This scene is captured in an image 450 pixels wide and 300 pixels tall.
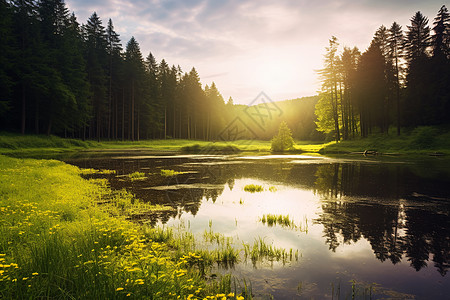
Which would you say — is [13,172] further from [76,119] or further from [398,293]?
[76,119]

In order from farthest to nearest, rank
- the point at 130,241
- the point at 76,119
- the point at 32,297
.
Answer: the point at 76,119
the point at 130,241
the point at 32,297

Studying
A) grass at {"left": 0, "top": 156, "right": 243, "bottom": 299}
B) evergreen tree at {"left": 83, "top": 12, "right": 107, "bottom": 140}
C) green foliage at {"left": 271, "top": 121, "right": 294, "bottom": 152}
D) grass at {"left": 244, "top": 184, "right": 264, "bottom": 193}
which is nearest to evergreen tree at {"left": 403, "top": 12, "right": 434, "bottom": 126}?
green foliage at {"left": 271, "top": 121, "right": 294, "bottom": 152}

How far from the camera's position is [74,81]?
4156 cm

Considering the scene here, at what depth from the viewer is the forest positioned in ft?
119

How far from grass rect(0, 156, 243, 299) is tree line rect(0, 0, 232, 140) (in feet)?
114

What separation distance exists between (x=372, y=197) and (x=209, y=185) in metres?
8.37

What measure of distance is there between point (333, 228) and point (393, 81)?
52.1m

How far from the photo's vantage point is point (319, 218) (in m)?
8.29

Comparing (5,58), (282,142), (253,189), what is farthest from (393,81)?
(5,58)

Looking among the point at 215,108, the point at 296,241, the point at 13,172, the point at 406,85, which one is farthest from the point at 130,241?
the point at 215,108

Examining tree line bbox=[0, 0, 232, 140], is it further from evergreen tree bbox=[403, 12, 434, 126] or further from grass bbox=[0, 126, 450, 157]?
evergreen tree bbox=[403, 12, 434, 126]

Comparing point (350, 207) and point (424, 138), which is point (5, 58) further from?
point (424, 138)

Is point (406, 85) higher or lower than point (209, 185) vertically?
higher

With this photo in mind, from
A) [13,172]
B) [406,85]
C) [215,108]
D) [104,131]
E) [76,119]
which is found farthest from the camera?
[215,108]
